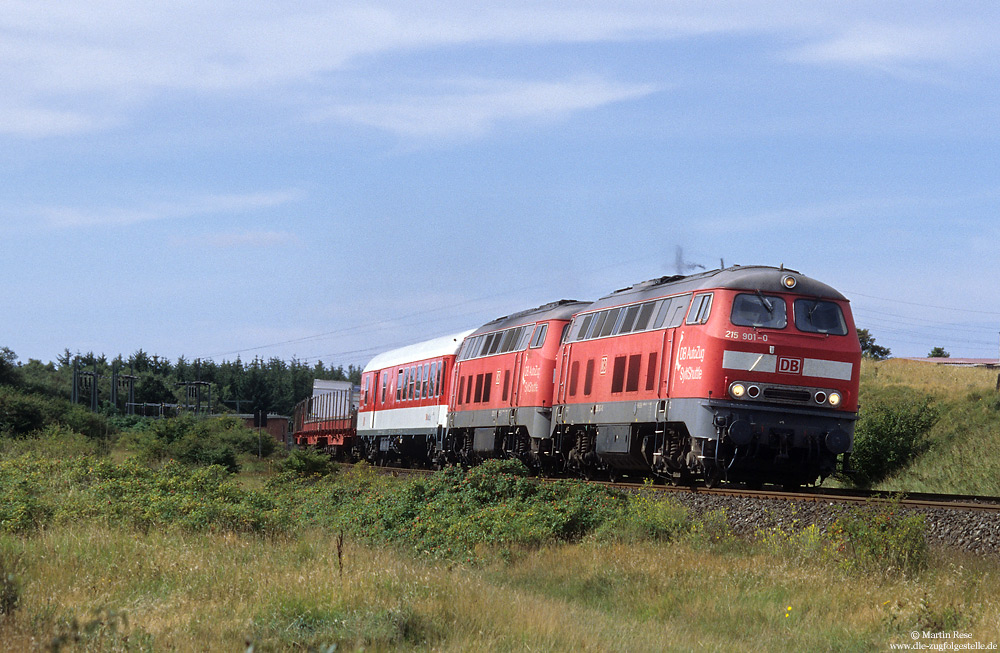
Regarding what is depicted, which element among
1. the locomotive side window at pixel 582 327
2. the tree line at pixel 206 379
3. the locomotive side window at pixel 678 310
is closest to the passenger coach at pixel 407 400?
the locomotive side window at pixel 582 327

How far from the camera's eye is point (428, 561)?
51.1 feet

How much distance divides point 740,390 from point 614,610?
7026 mm

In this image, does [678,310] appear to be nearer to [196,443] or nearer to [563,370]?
[563,370]

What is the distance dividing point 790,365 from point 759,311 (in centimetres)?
113

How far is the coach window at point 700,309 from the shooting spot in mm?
19978

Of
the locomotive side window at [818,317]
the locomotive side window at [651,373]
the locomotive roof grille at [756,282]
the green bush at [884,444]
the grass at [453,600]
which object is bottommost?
the grass at [453,600]

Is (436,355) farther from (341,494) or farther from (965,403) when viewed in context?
(965,403)

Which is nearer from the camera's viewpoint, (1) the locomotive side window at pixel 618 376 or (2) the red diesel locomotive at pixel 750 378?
(2) the red diesel locomotive at pixel 750 378

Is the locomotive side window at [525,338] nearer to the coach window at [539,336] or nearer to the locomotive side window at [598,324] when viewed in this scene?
the coach window at [539,336]

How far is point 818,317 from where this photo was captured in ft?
65.8

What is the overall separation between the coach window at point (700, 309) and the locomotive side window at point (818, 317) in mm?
1564

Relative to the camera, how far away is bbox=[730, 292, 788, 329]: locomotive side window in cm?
1962


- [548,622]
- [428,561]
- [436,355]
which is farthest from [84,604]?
[436,355]

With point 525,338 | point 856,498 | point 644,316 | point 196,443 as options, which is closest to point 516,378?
point 525,338
